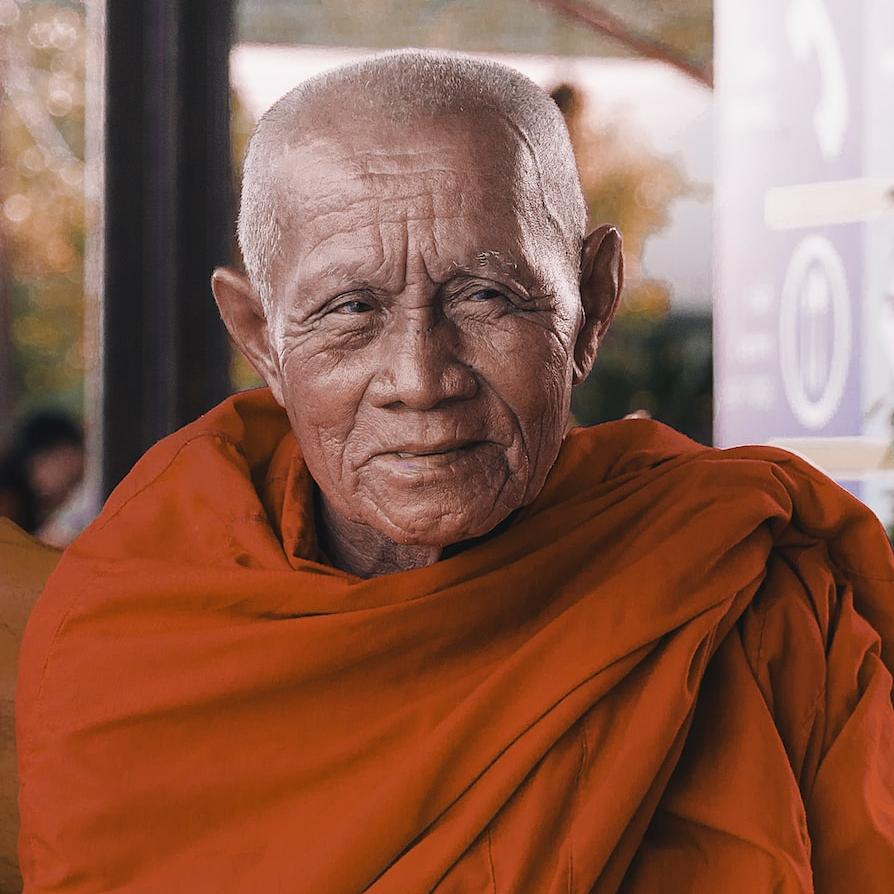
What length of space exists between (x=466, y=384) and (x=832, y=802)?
533 millimetres

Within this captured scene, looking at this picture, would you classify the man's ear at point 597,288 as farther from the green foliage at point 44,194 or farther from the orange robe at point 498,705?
the green foliage at point 44,194

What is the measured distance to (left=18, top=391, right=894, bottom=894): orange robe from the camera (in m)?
1.15

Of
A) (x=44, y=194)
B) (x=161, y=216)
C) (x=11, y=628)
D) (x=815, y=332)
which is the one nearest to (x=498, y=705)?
(x=11, y=628)

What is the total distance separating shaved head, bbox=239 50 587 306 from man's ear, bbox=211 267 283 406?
88 millimetres

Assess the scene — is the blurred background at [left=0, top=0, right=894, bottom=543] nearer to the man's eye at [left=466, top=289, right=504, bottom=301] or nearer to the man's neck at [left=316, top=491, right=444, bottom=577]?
the man's neck at [left=316, top=491, right=444, bottom=577]

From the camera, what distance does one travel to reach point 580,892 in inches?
44.0

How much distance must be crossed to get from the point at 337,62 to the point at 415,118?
2.53 meters

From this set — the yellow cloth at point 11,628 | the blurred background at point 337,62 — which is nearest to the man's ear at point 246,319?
the yellow cloth at point 11,628

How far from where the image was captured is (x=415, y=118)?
110cm

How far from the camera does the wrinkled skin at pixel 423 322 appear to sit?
1096 mm

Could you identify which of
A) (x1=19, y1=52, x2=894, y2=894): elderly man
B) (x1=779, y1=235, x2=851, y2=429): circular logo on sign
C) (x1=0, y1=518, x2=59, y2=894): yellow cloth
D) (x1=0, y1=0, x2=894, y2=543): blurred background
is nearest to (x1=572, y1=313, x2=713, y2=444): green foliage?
(x1=0, y1=0, x2=894, y2=543): blurred background

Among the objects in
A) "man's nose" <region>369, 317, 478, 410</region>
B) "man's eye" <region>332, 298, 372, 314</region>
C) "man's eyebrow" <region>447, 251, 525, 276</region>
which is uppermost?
"man's eyebrow" <region>447, 251, 525, 276</region>

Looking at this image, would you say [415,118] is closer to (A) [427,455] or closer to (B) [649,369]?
(A) [427,455]

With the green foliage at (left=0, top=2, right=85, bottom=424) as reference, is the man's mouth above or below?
below
